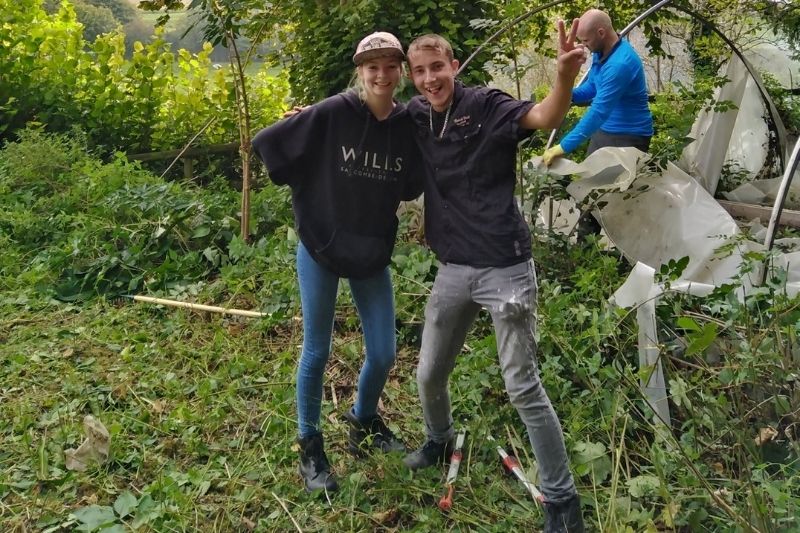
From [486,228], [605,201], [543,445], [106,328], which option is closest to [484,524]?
[543,445]

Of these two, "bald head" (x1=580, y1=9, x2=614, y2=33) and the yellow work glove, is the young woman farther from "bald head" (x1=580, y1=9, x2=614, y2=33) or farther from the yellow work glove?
"bald head" (x1=580, y1=9, x2=614, y2=33)

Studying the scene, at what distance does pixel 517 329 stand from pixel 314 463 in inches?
40.6

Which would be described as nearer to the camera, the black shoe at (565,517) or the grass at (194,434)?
the black shoe at (565,517)

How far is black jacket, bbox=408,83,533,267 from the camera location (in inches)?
89.3

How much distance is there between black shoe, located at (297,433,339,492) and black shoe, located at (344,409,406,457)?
0.61 ft

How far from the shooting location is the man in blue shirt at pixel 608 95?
405cm

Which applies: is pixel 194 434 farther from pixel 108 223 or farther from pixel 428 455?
pixel 108 223

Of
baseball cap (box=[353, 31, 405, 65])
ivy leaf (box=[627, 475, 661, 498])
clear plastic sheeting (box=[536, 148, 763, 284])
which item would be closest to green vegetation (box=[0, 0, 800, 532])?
ivy leaf (box=[627, 475, 661, 498])

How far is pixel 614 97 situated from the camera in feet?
13.7

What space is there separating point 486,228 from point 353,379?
1572mm

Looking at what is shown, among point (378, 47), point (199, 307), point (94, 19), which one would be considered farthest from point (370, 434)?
point (94, 19)

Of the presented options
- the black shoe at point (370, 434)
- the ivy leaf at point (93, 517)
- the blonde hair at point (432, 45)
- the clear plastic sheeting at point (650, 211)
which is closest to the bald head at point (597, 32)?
the clear plastic sheeting at point (650, 211)

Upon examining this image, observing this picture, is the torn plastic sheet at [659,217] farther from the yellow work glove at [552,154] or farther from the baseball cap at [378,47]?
the baseball cap at [378,47]

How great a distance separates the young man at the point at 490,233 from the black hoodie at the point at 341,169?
0.54ft
